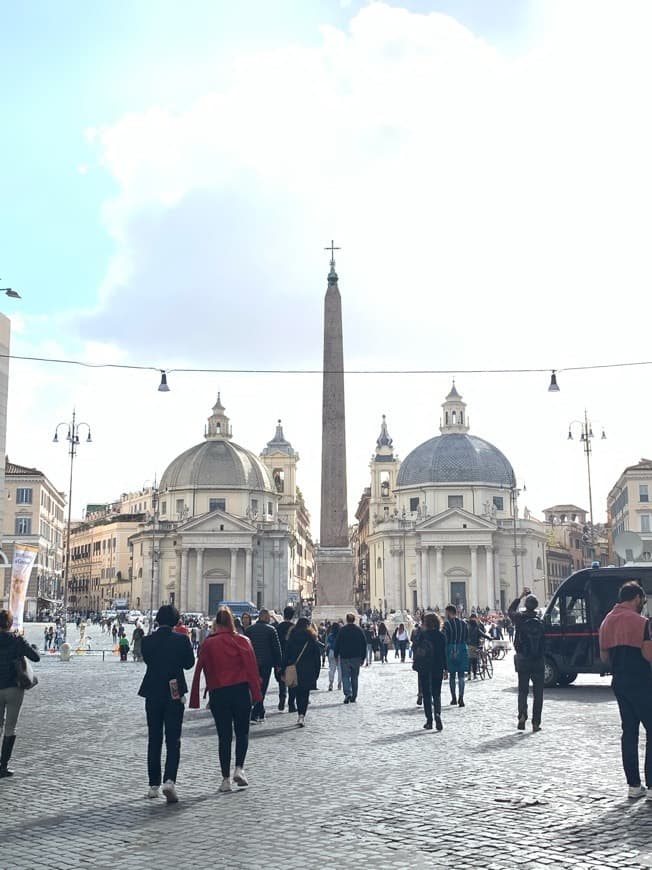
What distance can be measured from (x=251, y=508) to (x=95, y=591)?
4254 centimetres

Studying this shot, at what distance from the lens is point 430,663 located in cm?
1296

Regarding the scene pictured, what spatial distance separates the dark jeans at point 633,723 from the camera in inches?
320

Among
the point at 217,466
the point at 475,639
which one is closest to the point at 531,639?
the point at 475,639

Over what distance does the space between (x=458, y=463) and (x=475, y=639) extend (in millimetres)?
65635

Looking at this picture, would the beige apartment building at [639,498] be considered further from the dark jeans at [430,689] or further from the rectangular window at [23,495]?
the dark jeans at [430,689]

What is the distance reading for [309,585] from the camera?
12481cm

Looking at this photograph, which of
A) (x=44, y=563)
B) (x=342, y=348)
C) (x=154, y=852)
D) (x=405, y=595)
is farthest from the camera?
(x=405, y=595)

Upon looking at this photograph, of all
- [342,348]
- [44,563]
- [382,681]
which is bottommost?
[382,681]

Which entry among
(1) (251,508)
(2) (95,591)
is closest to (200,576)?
(1) (251,508)

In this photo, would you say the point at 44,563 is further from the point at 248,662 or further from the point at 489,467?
the point at 248,662

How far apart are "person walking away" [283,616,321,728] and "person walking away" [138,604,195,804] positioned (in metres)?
5.23

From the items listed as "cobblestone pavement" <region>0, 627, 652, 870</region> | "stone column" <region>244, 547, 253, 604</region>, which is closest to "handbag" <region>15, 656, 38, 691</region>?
"cobblestone pavement" <region>0, 627, 652, 870</region>

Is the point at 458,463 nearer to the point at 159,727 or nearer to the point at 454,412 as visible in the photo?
the point at 454,412

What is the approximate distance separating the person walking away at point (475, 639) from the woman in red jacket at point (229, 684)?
12.0 metres
